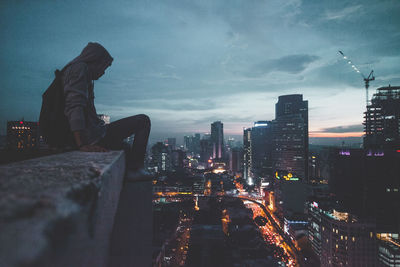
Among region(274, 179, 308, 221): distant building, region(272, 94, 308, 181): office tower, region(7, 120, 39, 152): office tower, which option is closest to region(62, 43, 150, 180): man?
region(7, 120, 39, 152): office tower

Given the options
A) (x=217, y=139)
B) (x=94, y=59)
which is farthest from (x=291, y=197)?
(x=217, y=139)

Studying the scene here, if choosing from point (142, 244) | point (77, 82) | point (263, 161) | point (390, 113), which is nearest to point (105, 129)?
point (77, 82)

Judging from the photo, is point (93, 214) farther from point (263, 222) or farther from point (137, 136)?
point (263, 222)

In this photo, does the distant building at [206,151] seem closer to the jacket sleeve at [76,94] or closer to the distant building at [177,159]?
the distant building at [177,159]

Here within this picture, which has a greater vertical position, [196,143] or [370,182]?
[196,143]

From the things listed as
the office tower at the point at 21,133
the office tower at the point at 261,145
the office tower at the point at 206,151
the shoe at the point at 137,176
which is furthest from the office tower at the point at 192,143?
the shoe at the point at 137,176

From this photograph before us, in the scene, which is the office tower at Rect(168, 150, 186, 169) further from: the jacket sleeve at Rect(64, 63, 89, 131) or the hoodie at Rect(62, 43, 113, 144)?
the jacket sleeve at Rect(64, 63, 89, 131)

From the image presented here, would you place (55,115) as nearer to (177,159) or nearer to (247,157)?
(177,159)
